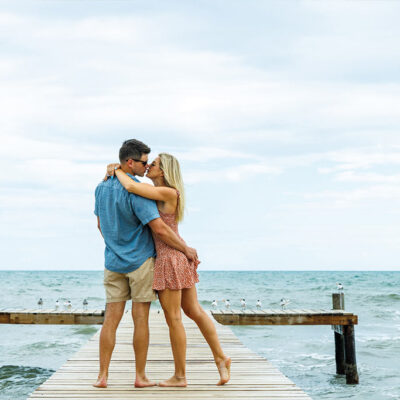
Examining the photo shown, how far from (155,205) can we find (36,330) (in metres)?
19.0

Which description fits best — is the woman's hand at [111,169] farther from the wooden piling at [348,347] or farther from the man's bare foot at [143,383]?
the wooden piling at [348,347]

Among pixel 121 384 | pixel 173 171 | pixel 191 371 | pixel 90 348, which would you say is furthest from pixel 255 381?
pixel 90 348

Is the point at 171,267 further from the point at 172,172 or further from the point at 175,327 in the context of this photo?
the point at 172,172

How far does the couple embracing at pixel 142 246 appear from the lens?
4.81 m

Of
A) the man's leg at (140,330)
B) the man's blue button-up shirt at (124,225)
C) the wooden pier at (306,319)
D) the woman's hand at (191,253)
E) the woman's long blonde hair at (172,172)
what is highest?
the woman's long blonde hair at (172,172)

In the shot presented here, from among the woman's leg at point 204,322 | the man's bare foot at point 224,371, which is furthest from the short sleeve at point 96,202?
the man's bare foot at point 224,371

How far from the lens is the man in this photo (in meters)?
4.80

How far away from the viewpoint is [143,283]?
484 centimetres

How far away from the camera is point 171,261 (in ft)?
15.8

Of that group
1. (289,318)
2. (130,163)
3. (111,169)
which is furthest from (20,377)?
(130,163)

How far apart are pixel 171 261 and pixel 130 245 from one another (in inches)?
15.0

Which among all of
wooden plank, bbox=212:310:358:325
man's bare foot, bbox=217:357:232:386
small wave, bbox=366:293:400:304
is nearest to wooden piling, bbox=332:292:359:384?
wooden plank, bbox=212:310:358:325

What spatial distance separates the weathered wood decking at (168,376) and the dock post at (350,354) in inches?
204

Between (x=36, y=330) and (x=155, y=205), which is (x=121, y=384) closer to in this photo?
(x=155, y=205)
